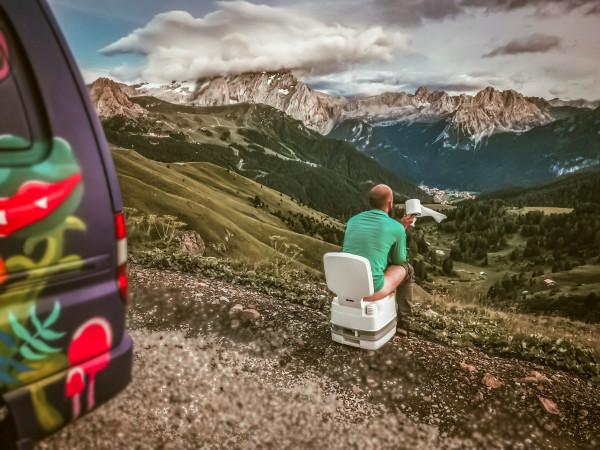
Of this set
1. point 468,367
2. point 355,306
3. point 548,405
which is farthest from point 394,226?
point 548,405

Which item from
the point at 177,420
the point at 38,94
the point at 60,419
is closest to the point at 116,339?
the point at 60,419

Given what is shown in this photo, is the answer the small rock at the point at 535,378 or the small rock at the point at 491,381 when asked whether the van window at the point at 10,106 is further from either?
the small rock at the point at 535,378

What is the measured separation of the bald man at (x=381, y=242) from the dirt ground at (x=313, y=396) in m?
1.04

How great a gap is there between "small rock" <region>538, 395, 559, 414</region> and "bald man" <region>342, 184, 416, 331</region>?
2.31m

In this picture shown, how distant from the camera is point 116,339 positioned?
4051 mm

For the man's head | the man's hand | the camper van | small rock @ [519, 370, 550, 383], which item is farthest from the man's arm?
the camper van

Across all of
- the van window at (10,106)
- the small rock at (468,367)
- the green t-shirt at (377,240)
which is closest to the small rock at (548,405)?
the small rock at (468,367)

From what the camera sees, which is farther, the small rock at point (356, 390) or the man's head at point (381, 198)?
the man's head at point (381, 198)

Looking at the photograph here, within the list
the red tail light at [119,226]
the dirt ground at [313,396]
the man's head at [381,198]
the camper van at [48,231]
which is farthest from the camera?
the man's head at [381,198]

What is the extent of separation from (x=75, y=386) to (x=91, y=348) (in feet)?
1.00

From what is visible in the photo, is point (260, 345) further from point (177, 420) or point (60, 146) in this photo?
point (60, 146)

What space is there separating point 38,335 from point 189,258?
809 centimetres

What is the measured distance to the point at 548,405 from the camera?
566cm

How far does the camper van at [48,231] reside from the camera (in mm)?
3234
